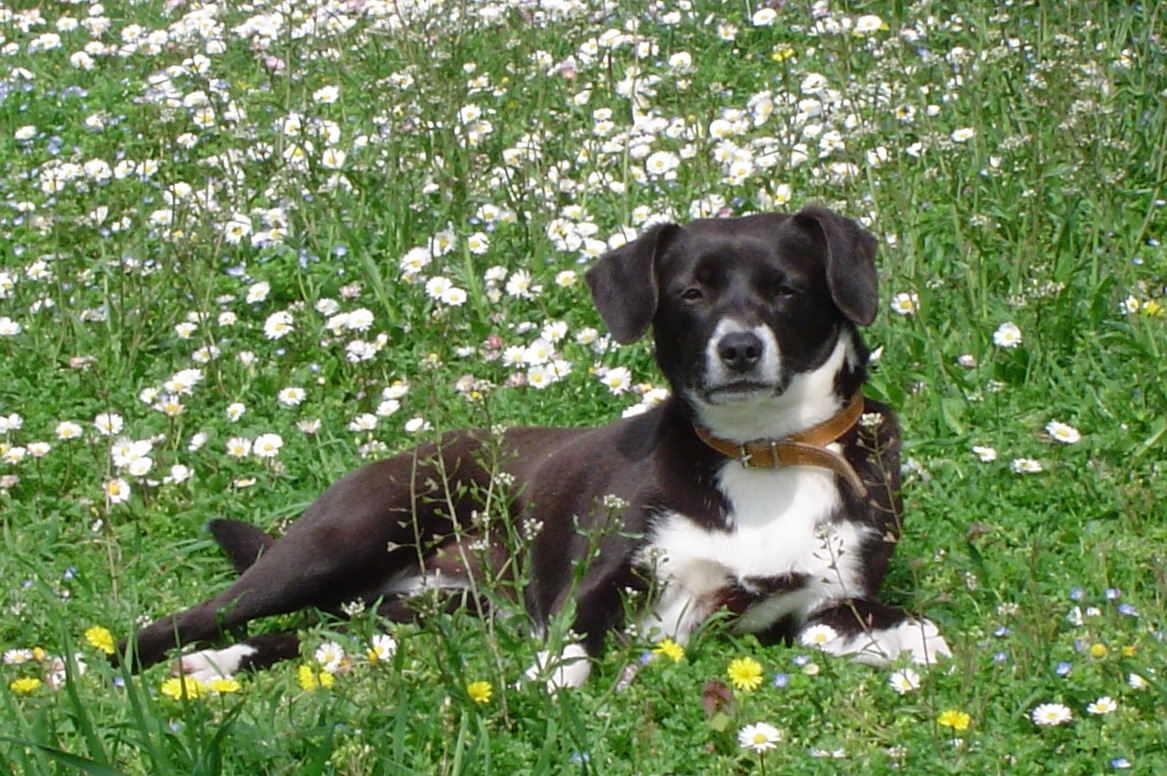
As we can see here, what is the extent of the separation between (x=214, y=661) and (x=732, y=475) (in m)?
1.40

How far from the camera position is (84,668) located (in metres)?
4.46

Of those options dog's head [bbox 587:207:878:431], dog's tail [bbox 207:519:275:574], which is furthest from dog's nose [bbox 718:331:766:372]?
dog's tail [bbox 207:519:275:574]

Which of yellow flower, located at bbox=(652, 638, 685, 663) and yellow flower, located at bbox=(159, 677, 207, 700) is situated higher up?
yellow flower, located at bbox=(159, 677, 207, 700)

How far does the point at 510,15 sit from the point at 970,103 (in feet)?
7.91

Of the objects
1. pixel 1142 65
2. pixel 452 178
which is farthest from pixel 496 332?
pixel 1142 65

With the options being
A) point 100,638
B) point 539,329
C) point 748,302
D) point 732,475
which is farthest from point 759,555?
point 539,329

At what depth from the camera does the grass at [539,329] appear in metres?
3.82

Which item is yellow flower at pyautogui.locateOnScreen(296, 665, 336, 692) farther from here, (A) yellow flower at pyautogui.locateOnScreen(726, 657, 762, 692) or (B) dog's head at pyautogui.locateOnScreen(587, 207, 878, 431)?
(B) dog's head at pyautogui.locateOnScreen(587, 207, 878, 431)

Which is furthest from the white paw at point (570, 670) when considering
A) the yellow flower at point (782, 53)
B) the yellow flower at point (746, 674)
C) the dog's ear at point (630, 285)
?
the yellow flower at point (782, 53)

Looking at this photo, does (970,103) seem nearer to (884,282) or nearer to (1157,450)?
(884,282)

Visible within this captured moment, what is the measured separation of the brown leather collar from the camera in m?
4.58

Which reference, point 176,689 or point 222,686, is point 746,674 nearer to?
point 222,686

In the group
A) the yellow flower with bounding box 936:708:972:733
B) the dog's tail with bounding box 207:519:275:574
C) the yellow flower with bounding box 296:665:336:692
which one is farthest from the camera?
the dog's tail with bounding box 207:519:275:574

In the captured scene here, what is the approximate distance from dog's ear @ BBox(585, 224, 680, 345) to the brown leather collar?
1.07ft
